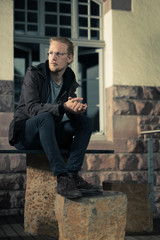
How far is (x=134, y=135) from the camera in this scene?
18.6ft

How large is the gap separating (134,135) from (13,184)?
5.82ft

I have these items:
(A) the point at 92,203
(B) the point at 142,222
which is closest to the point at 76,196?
(A) the point at 92,203

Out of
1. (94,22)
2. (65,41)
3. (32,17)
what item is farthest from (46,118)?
(94,22)

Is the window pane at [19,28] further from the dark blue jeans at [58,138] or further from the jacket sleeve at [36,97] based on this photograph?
the dark blue jeans at [58,138]

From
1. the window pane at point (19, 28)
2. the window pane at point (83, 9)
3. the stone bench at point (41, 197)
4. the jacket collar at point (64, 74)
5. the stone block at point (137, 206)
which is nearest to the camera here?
the jacket collar at point (64, 74)

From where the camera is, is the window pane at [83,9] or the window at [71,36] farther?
the window pane at [83,9]

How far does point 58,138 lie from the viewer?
3.48 m

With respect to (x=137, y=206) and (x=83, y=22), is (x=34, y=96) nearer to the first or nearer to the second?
(x=137, y=206)

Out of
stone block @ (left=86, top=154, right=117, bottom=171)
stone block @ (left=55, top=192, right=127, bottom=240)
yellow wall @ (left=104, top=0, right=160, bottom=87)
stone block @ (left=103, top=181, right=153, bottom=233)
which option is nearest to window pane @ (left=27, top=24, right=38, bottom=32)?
yellow wall @ (left=104, top=0, right=160, bottom=87)

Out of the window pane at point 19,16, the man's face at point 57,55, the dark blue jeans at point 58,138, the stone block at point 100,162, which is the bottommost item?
the stone block at point 100,162

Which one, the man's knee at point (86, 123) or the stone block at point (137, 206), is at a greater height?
the man's knee at point (86, 123)

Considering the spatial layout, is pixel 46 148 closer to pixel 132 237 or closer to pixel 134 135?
pixel 132 237

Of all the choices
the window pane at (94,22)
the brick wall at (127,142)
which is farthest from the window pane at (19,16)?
the brick wall at (127,142)

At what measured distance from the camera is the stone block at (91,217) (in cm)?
301
